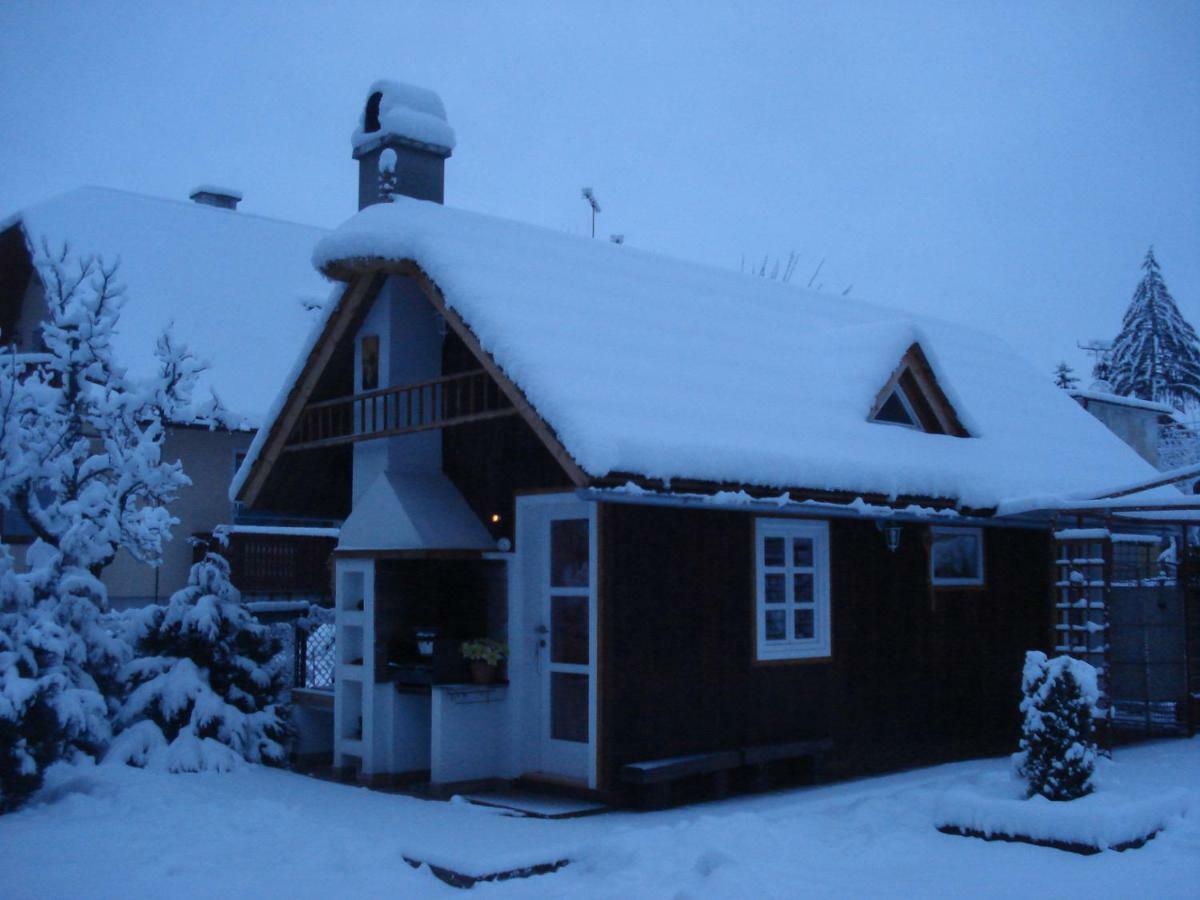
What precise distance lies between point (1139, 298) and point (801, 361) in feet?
124

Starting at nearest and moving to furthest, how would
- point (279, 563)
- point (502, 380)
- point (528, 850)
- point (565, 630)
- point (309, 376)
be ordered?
1. point (528, 850)
2. point (502, 380)
3. point (565, 630)
4. point (309, 376)
5. point (279, 563)

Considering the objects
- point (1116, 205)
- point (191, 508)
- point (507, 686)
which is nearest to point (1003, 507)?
point (507, 686)

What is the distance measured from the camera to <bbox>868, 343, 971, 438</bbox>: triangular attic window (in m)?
14.5

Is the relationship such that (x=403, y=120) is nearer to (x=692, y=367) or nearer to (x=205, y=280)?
(x=692, y=367)

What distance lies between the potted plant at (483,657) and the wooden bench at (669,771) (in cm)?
160

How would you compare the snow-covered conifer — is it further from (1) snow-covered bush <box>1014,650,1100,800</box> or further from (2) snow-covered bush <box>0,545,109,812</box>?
(1) snow-covered bush <box>1014,650,1100,800</box>

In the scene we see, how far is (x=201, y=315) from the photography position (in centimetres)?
2352

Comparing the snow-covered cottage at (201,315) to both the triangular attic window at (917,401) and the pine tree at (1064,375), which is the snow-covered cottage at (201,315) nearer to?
the triangular attic window at (917,401)

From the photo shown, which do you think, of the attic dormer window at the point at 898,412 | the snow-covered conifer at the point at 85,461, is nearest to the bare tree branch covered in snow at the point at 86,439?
the snow-covered conifer at the point at 85,461

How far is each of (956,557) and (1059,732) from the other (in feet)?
16.0

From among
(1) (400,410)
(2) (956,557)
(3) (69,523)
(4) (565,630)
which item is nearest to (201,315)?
(3) (69,523)

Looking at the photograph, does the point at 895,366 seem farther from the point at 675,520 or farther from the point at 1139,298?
the point at 1139,298

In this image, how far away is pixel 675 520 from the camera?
11.3 metres

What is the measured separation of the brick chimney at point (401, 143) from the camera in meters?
13.9
